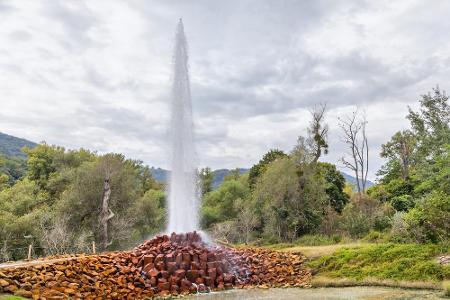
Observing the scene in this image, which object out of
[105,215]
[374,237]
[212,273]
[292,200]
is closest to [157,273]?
[212,273]

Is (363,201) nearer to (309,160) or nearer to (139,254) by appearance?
(309,160)

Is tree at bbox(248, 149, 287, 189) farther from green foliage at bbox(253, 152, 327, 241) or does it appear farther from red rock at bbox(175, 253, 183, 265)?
red rock at bbox(175, 253, 183, 265)

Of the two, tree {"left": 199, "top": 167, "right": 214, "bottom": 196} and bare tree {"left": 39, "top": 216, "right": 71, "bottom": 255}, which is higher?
tree {"left": 199, "top": 167, "right": 214, "bottom": 196}

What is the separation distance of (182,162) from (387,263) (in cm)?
1227

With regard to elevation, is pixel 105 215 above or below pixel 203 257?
above

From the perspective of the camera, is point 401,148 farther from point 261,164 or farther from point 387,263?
point 387,263

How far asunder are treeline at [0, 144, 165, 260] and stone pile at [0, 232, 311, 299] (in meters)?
11.7

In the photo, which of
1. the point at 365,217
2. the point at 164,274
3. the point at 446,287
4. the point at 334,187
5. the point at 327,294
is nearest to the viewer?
the point at 446,287

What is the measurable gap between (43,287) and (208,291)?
281 inches

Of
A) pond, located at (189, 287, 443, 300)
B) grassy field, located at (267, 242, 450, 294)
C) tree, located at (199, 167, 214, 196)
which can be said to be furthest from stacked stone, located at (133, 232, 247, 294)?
tree, located at (199, 167, 214, 196)

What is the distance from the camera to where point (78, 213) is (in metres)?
34.3

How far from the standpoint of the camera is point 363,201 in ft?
116

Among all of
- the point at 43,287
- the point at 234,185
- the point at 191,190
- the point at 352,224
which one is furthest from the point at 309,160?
the point at 43,287

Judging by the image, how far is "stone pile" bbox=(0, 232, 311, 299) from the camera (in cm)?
1421
